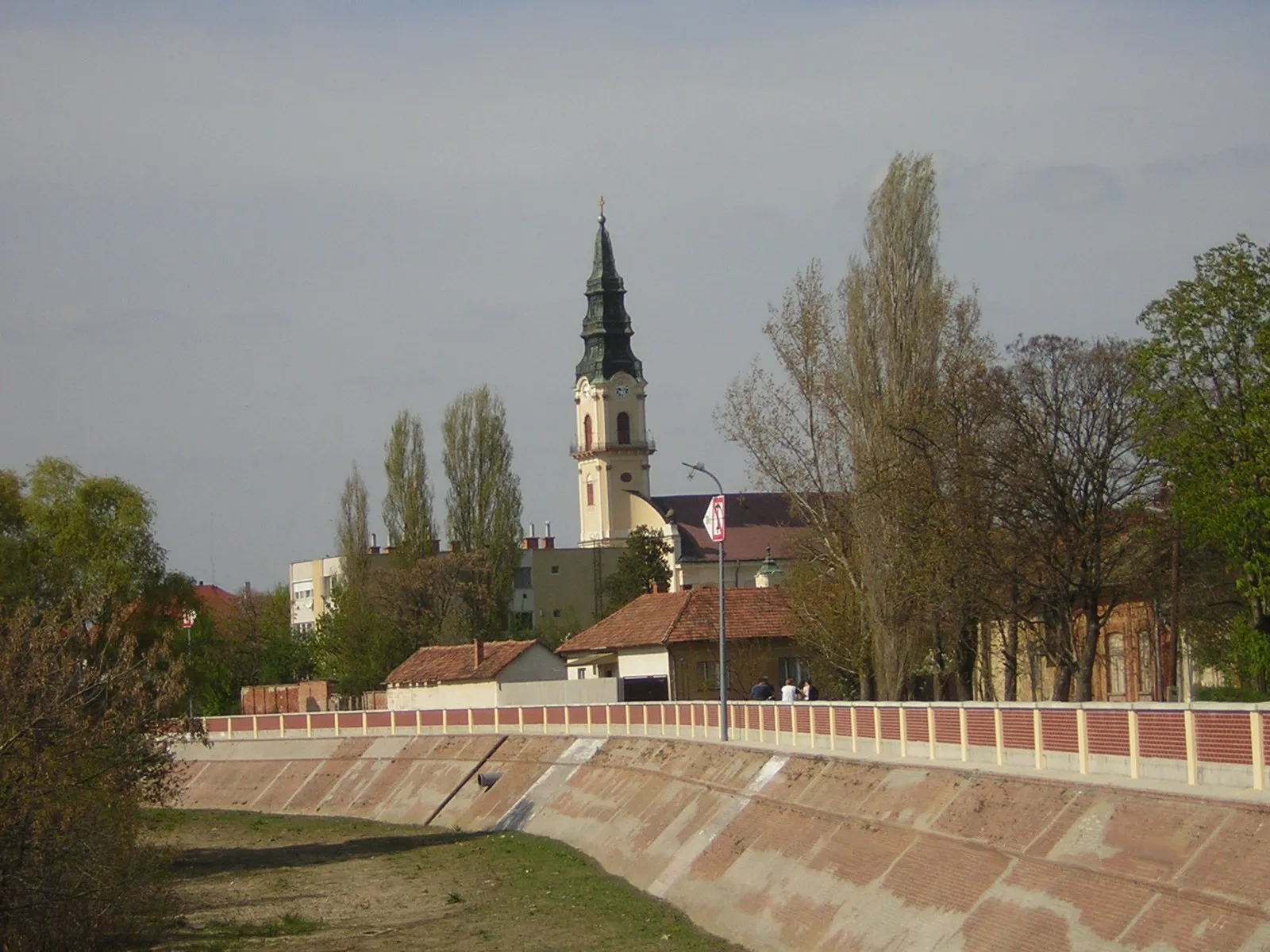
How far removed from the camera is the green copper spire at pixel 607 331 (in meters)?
153

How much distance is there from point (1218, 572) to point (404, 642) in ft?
208

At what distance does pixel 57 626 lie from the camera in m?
29.9

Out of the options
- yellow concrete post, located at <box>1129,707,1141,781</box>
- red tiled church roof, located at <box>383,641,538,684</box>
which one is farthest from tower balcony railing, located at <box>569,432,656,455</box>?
yellow concrete post, located at <box>1129,707,1141,781</box>

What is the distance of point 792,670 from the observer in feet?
234

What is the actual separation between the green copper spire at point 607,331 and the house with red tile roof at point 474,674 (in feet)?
244

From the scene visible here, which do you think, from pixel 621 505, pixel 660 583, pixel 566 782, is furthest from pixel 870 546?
pixel 621 505

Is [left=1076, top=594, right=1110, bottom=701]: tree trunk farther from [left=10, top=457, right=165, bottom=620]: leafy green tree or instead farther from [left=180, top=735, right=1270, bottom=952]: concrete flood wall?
[left=10, top=457, right=165, bottom=620]: leafy green tree

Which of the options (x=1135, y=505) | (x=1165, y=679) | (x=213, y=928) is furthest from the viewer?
(x=1165, y=679)

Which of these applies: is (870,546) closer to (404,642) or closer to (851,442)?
(851,442)

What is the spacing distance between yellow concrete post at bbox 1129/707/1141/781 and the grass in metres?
6.97

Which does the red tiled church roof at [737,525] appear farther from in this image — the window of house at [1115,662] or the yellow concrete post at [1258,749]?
the yellow concrete post at [1258,749]

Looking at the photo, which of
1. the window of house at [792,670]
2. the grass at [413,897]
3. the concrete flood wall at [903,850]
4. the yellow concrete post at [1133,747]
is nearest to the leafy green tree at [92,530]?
the grass at [413,897]

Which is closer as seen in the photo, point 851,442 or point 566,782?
point 566,782

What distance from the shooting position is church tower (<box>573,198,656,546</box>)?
154 m
